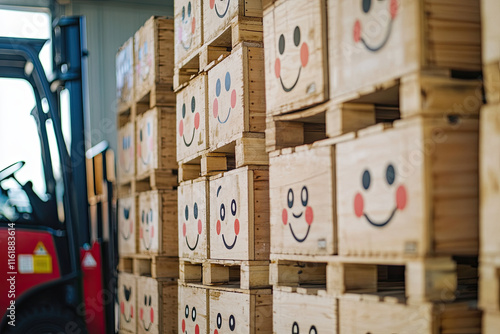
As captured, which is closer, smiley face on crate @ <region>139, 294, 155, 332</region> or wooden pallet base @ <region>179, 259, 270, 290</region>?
wooden pallet base @ <region>179, 259, 270, 290</region>

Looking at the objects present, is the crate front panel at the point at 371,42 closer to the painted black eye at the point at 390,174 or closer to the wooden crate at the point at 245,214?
the painted black eye at the point at 390,174

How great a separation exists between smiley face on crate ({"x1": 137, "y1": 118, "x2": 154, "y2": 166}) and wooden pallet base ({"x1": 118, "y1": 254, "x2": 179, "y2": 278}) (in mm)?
870

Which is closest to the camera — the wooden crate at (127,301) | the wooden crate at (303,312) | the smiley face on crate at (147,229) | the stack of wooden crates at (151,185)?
the wooden crate at (303,312)

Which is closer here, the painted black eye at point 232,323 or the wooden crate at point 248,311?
the wooden crate at point 248,311

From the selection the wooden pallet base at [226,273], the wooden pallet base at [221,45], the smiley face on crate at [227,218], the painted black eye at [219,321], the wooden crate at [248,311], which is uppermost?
the wooden pallet base at [221,45]

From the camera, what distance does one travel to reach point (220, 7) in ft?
14.5

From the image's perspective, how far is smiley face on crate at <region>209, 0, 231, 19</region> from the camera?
4.33m

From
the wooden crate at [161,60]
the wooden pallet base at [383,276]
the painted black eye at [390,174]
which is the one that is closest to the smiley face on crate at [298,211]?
the wooden pallet base at [383,276]

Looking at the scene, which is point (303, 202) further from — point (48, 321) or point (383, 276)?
point (48, 321)

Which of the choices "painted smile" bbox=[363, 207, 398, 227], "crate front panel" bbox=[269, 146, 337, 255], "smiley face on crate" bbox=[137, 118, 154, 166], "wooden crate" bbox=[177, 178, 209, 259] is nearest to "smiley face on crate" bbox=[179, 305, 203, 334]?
"wooden crate" bbox=[177, 178, 209, 259]

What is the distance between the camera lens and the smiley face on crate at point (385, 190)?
2719 millimetres

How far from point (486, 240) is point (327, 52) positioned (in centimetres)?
123

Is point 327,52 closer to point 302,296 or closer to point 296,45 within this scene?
point 296,45

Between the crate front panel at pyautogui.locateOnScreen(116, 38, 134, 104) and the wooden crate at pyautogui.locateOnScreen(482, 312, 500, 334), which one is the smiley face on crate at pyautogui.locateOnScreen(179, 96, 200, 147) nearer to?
the crate front panel at pyautogui.locateOnScreen(116, 38, 134, 104)
